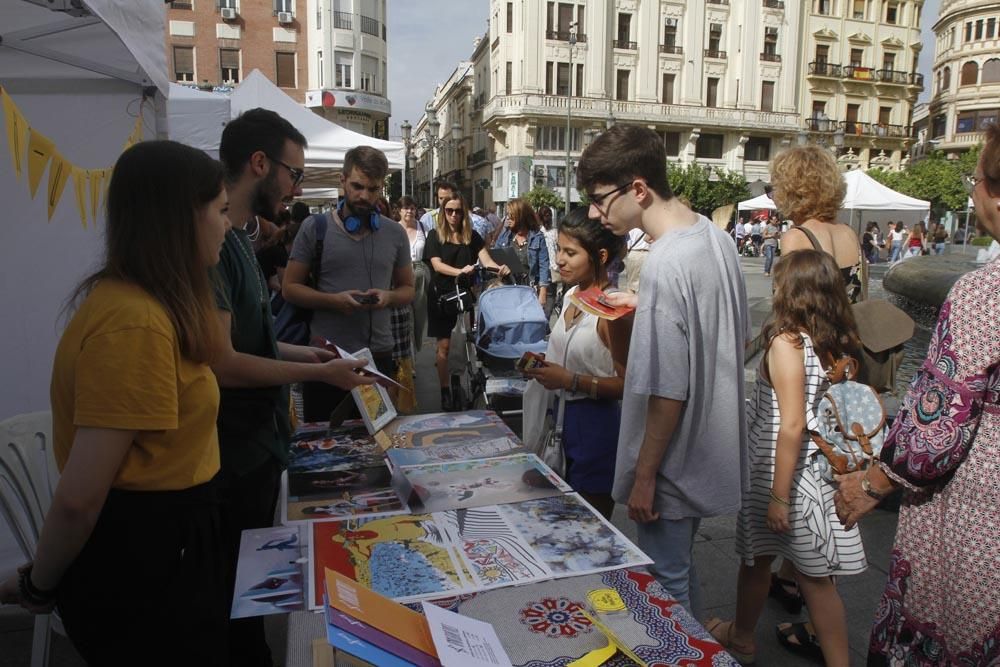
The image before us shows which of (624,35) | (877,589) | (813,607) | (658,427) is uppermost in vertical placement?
(624,35)

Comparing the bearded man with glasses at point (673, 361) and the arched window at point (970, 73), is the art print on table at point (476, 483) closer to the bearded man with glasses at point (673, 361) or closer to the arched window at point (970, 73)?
the bearded man with glasses at point (673, 361)

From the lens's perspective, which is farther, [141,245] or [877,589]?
[877,589]

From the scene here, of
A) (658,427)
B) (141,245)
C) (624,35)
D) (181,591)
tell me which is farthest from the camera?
(624,35)

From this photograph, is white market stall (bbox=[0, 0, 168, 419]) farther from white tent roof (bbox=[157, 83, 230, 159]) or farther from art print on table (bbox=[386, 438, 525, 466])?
white tent roof (bbox=[157, 83, 230, 159])

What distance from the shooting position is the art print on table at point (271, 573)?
1.40 metres

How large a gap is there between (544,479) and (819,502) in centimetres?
A: 103

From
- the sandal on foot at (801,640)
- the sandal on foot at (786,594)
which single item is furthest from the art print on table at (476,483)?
the sandal on foot at (786,594)

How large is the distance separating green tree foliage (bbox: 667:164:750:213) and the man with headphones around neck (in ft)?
122

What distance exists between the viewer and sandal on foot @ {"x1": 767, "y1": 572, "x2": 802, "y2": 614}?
9.84ft

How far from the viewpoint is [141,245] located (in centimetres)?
142

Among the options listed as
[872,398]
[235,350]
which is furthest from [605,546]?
[235,350]

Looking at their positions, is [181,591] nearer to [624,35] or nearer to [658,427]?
[658,427]

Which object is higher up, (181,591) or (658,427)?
(658,427)

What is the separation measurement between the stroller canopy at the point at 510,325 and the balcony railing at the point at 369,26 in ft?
131
